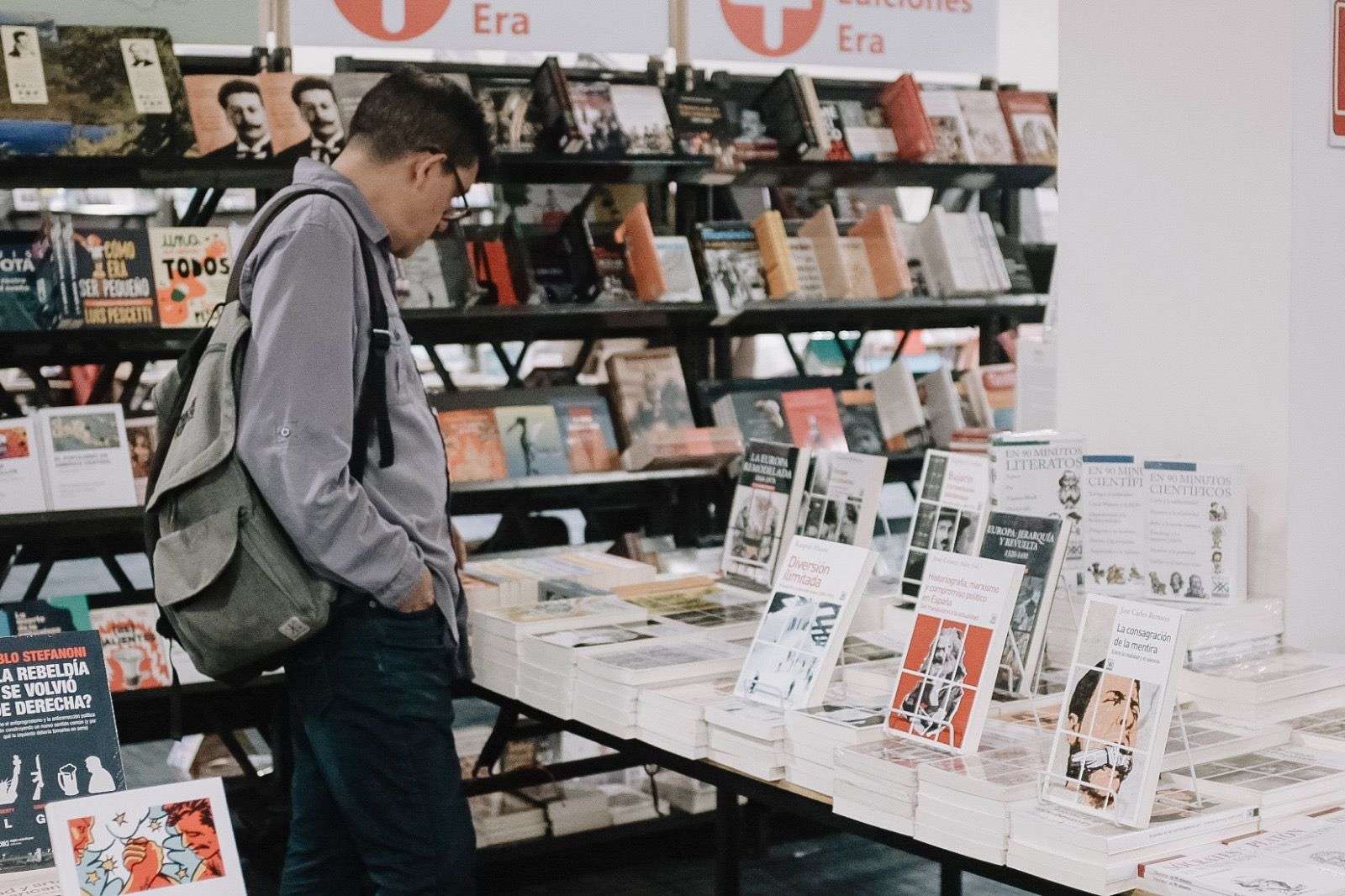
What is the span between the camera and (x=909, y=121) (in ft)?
15.6

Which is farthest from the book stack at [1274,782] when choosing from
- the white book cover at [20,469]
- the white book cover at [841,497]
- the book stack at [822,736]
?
the white book cover at [20,469]

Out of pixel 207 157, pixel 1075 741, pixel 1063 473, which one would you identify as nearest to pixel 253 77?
pixel 207 157

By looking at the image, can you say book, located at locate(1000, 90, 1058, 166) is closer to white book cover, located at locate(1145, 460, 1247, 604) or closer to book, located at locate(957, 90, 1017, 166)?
book, located at locate(957, 90, 1017, 166)

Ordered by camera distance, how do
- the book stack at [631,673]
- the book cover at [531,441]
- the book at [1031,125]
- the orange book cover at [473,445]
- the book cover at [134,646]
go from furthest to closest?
the book at [1031,125]
the book cover at [531,441]
the orange book cover at [473,445]
the book cover at [134,646]
the book stack at [631,673]

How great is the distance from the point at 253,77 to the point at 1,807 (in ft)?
8.71

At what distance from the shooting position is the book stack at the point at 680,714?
2330 millimetres

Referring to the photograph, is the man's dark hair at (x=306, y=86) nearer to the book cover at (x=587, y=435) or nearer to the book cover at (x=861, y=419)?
the book cover at (x=587, y=435)

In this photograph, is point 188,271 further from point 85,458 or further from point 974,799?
point 974,799

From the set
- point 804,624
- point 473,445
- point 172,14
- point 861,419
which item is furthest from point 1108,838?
point 172,14

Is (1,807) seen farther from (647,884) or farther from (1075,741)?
(647,884)

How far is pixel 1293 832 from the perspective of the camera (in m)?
1.82

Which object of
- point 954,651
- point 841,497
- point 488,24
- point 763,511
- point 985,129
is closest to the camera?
point 954,651

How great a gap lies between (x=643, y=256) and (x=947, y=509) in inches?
73.8

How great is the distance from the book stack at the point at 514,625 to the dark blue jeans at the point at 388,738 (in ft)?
1.53
